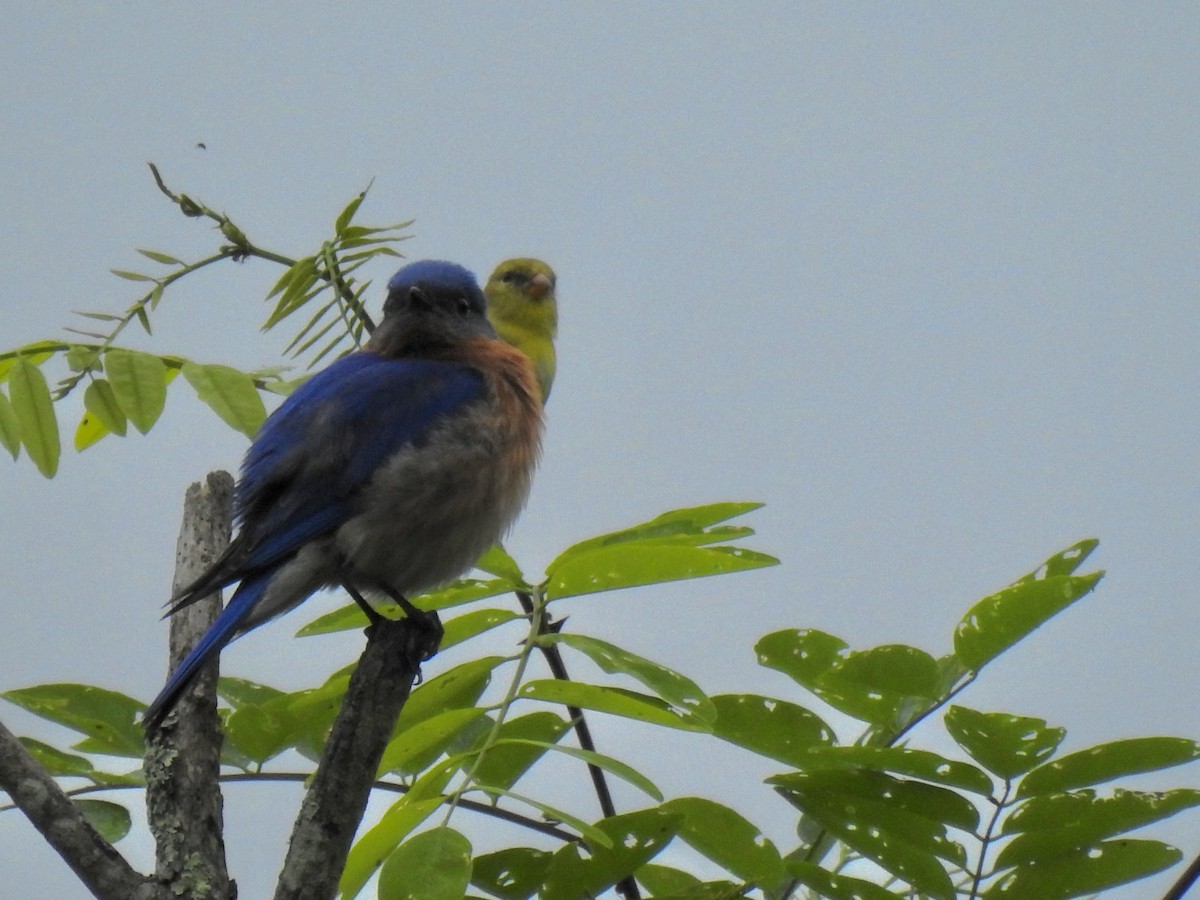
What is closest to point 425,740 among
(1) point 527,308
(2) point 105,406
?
(2) point 105,406

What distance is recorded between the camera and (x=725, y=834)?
2785 millimetres

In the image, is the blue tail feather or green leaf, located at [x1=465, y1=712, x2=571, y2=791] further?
the blue tail feather

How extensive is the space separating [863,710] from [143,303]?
8.17 feet

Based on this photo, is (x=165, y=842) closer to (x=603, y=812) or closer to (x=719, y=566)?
(x=603, y=812)

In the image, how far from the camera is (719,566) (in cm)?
301

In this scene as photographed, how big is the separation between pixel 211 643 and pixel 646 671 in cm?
135

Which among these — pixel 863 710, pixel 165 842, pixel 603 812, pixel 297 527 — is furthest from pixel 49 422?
pixel 863 710

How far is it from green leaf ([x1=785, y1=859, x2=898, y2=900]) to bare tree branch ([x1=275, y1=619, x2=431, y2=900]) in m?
0.93

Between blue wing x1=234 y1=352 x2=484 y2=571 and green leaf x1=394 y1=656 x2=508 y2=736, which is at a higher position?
blue wing x1=234 y1=352 x2=484 y2=571

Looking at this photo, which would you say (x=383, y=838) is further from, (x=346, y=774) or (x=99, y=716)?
(x=99, y=716)

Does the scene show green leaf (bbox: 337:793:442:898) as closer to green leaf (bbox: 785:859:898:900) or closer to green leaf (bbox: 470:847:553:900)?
green leaf (bbox: 470:847:553:900)

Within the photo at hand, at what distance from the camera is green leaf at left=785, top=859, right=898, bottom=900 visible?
2652 mm

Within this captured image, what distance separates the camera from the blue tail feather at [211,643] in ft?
10.9

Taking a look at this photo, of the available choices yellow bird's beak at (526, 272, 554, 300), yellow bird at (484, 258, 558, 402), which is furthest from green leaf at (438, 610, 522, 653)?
yellow bird's beak at (526, 272, 554, 300)
